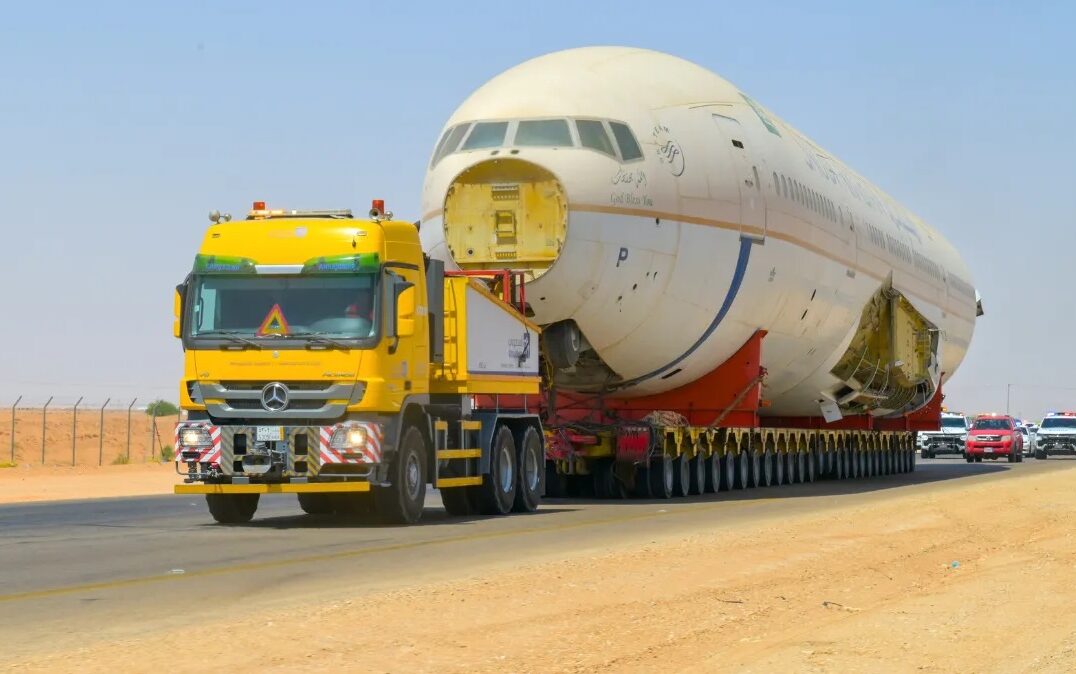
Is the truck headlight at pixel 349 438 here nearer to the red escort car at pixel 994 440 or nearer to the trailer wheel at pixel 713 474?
the trailer wheel at pixel 713 474

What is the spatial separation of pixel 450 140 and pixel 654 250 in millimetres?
3275

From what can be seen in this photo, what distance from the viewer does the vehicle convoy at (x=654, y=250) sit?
23.5 metres

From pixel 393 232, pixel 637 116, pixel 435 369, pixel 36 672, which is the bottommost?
pixel 36 672

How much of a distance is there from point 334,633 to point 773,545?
24.5 feet

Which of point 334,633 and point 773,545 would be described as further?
point 773,545

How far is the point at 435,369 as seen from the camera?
2098 cm

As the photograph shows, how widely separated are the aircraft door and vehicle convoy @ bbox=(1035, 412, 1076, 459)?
40324 mm

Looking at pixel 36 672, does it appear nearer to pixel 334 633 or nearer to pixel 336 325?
pixel 334 633

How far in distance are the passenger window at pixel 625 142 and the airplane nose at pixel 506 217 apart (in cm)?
125

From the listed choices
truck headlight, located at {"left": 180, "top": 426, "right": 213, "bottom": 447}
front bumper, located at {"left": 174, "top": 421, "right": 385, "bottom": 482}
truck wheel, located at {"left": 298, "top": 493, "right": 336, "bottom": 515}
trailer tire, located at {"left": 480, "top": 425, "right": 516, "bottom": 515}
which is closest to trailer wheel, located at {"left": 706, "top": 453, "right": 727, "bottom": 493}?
trailer tire, located at {"left": 480, "top": 425, "right": 516, "bottom": 515}

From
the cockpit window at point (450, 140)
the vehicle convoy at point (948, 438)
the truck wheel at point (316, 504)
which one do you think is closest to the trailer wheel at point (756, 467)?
the cockpit window at point (450, 140)

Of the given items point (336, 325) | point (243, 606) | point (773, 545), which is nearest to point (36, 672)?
point (243, 606)

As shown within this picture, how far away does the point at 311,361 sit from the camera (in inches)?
758

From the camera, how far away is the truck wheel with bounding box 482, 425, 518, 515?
71.9 feet
